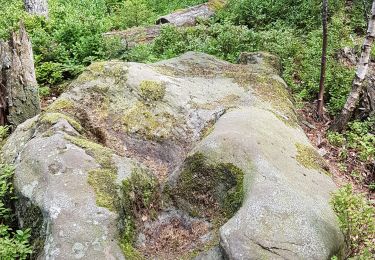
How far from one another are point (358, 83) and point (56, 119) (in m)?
5.39

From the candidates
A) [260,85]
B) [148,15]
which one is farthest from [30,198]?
[148,15]

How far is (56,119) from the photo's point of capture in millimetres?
5191

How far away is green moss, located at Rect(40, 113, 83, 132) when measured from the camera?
517 cm

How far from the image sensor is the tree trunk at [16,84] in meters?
6.41

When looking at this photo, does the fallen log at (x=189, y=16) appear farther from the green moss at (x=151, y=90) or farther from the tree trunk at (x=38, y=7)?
the green moss at (x=151, y=90)

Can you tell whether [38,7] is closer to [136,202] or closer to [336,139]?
[336,139]

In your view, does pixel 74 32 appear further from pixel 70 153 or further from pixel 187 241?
pixel 187 241

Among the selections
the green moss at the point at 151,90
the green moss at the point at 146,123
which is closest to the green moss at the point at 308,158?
the green moss at the point at 146,123

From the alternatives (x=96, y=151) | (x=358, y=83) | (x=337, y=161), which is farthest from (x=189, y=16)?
(x=96, y=151)

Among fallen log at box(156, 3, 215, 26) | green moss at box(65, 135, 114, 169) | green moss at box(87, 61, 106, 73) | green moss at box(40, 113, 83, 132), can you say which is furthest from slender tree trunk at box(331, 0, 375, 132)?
fallen log at box(156, 3, 215, 26)

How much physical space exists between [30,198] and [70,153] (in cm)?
65

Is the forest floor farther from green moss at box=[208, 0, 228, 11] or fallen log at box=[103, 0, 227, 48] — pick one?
green moss at box=[208, 0, 228, 11]

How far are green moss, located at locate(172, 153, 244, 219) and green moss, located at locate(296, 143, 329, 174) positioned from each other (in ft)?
3.69

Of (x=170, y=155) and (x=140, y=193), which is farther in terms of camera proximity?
(x=170, y=155)
